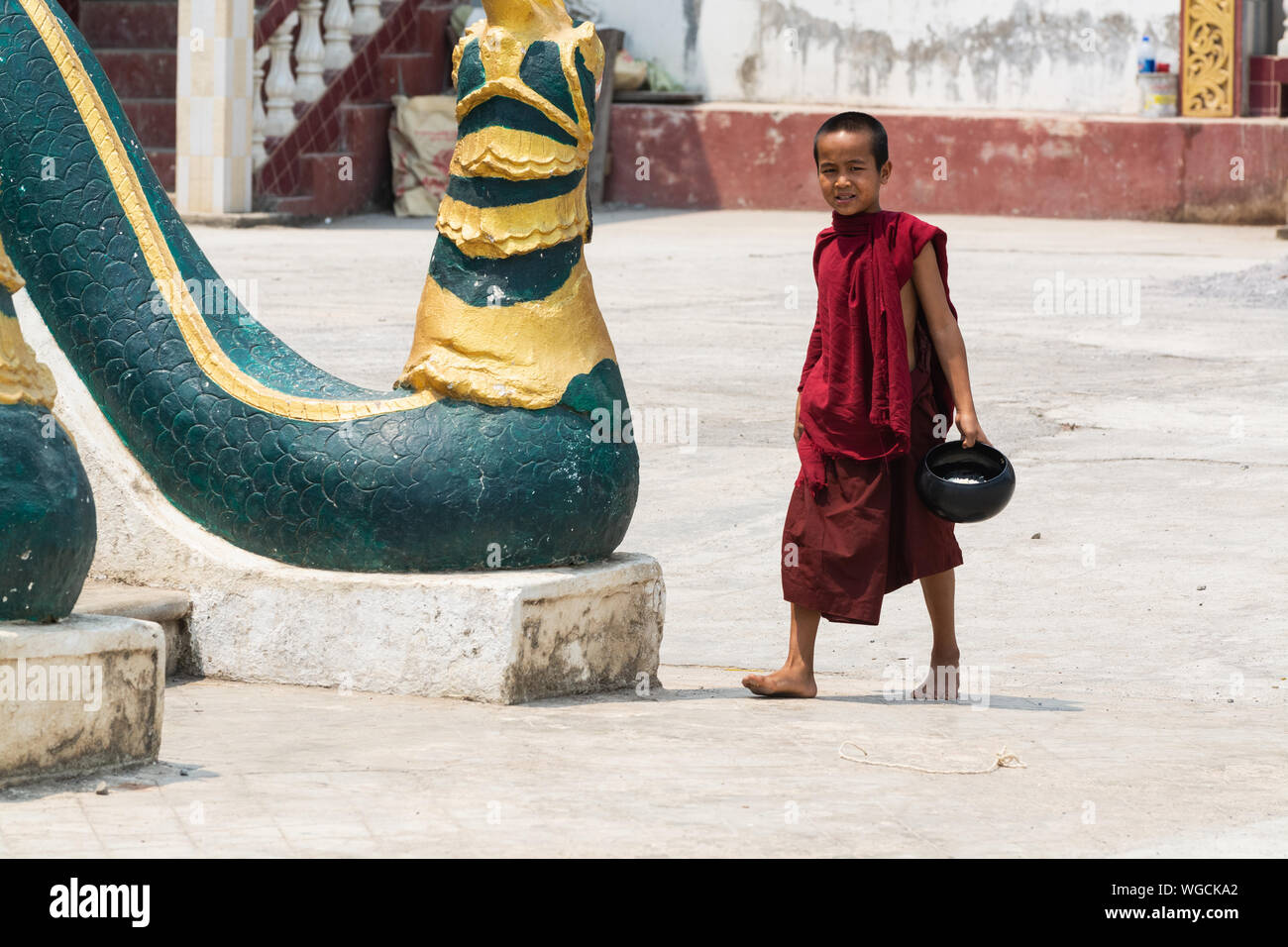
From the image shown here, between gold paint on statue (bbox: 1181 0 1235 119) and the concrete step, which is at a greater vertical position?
gold paint on statue (bbox: 1181 0 1235 119)

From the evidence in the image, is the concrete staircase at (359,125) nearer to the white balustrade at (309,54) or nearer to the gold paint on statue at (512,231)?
the white balustrade at (309,54)

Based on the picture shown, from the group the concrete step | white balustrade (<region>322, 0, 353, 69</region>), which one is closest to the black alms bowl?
the concrete step

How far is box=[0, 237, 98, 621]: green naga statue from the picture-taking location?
3484 millimetres

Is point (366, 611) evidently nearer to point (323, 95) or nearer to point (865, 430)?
point (865, 430)

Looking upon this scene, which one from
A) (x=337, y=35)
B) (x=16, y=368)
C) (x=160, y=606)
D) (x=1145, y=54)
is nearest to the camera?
(x=16, y=368)

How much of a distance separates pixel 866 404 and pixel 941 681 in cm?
72

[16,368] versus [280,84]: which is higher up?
[280,84]

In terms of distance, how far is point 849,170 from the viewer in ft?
15.2

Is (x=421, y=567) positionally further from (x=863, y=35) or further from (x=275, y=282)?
(x=863, y=35)

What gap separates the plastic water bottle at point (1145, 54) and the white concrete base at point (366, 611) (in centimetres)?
1369

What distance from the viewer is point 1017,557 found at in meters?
6.40

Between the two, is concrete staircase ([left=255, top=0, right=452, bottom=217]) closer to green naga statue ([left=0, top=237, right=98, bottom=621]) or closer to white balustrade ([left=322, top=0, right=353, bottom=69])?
white balustrade ([left=322, top=0, right=353, bottom=69])

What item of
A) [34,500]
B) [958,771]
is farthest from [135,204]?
[958,771]

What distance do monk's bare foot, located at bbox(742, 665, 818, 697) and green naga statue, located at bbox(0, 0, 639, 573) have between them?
47 cm
